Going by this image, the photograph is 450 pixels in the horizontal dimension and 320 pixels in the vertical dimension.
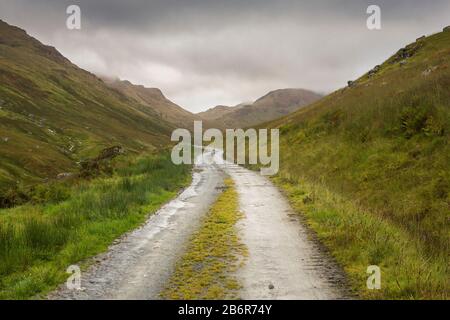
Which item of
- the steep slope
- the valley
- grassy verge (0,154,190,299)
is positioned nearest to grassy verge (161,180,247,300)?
the valley

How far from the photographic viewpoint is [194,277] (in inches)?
296

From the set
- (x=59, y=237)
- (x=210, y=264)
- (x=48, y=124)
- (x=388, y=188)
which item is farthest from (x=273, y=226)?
(x=48, y=124)

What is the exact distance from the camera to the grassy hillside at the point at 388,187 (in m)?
7.78

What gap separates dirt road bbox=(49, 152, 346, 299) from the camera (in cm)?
674

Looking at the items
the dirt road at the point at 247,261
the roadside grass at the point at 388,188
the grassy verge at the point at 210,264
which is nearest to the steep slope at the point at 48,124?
the roadside grass at the point at 388,188

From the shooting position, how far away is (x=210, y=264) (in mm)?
8289

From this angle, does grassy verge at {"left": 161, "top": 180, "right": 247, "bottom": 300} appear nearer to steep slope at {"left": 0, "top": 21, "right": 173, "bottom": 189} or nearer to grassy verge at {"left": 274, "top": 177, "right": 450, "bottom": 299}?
grassy verge at {"left": 274, "top": 177, "right": 450, "bottom": 299}

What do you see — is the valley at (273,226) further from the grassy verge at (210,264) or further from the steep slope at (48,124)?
the steep slope at (48,124)

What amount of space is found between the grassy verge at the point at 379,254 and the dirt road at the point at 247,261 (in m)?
0.44

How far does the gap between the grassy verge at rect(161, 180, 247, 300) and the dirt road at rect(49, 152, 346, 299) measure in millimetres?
228

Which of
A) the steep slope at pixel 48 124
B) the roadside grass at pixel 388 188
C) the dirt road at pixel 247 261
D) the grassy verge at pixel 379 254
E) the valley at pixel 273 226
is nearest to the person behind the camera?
the grassy verge at pixel 379 254
